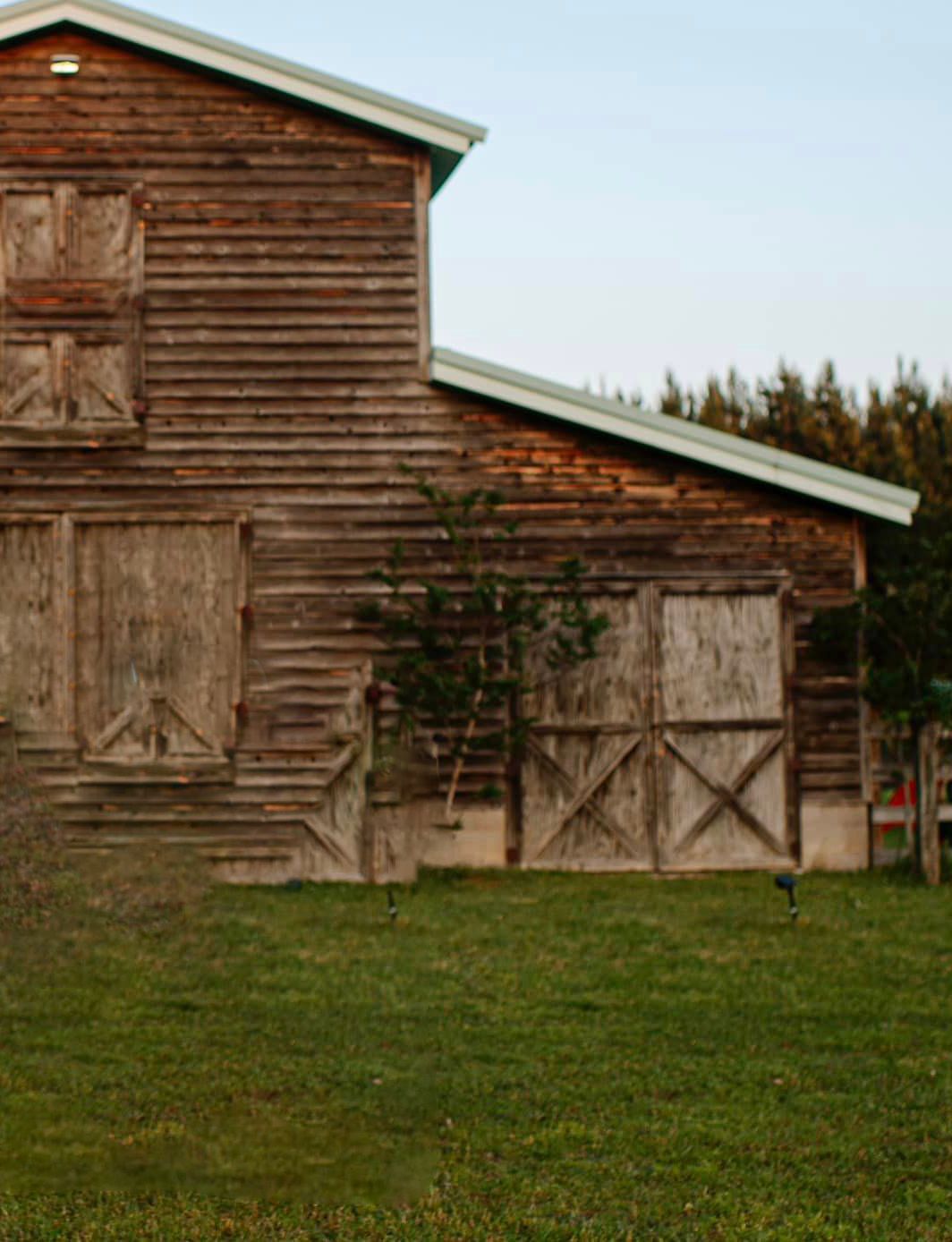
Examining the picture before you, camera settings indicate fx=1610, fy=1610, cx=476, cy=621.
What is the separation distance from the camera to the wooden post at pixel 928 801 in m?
13.5

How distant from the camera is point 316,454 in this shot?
1402cm

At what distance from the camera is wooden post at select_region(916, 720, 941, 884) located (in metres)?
13.5

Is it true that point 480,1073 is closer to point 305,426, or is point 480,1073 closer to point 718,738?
point 718,738

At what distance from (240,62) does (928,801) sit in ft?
28.3

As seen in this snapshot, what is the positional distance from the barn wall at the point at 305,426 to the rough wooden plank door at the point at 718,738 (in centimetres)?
29

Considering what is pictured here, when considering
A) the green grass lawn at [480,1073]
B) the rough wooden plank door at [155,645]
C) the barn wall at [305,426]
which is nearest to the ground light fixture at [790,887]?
the green grass lawn at [480,1073]

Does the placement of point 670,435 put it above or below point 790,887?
above

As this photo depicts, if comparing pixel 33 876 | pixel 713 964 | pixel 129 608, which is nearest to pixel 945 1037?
pixel 713 964

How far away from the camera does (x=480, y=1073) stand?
762 centimetres

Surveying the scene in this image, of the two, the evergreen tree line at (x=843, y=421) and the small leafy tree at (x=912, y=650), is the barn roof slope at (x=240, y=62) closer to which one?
the small leafy tree at (x=912, y=650)

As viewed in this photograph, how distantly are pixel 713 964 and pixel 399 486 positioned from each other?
18.3ft

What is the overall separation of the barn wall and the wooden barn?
0.08ft

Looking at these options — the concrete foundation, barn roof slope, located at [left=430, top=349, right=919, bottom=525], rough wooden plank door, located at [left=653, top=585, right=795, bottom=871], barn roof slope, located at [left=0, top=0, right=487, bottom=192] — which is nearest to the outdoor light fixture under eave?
barn roof slope, located at [left=0, top=0, right=487, bottom=192]

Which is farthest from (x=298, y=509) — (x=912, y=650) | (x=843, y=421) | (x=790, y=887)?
(x=843, y=421)
